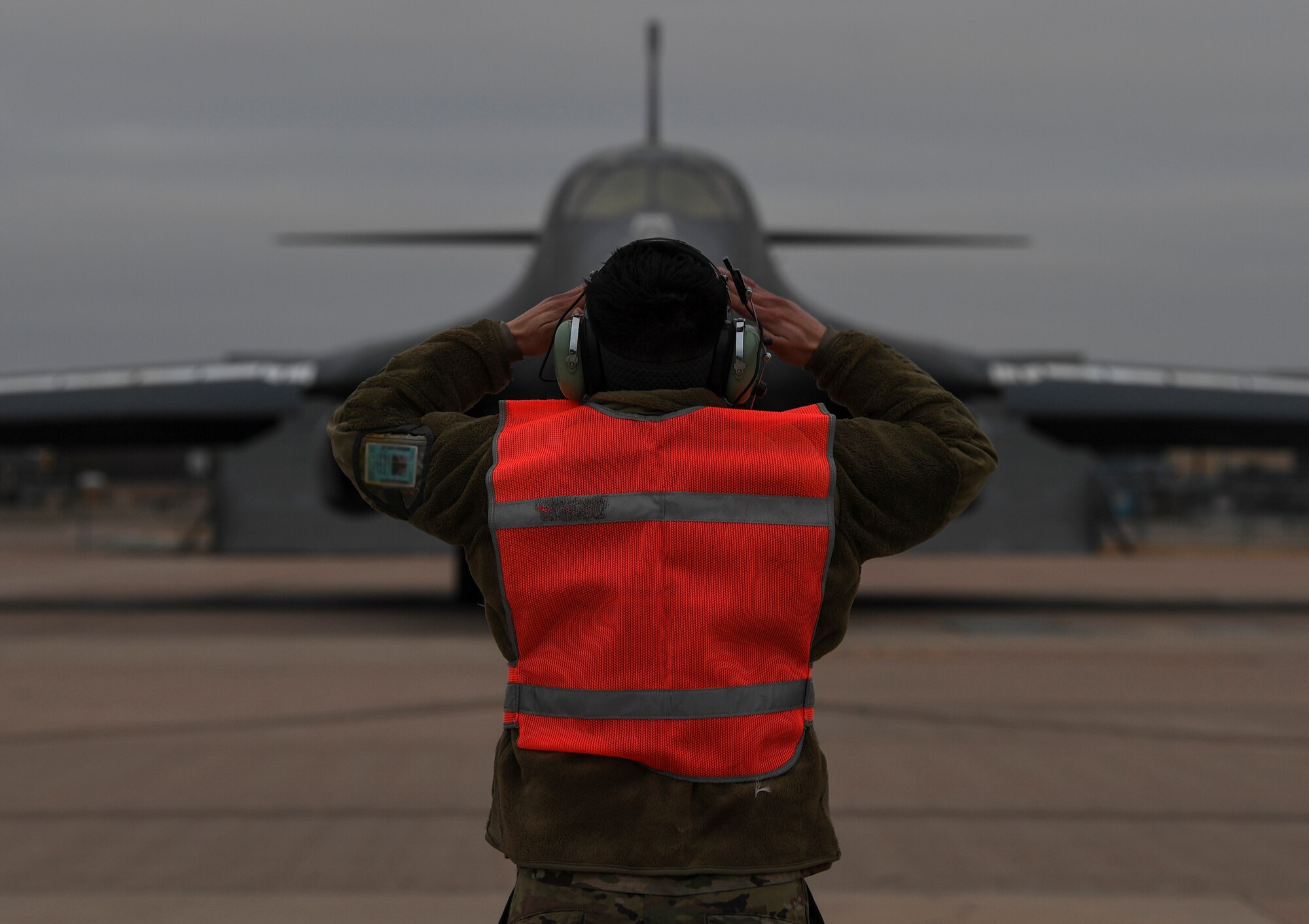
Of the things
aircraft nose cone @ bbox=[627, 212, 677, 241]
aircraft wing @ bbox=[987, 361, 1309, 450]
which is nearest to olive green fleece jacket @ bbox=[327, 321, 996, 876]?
aircraft nose cone @ bbox=[627, 212, 677, 241]

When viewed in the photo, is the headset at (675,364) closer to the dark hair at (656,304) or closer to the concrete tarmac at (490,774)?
the dark hair at (656,304)

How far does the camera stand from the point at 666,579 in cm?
197

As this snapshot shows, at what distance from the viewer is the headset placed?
6.88 ft

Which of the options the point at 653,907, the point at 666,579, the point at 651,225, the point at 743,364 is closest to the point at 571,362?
the point at 743,364

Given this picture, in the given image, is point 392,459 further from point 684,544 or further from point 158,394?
point 158,394

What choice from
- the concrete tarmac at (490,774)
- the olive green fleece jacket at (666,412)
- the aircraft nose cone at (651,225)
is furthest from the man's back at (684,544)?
the aircraft nose cone at (651,225)

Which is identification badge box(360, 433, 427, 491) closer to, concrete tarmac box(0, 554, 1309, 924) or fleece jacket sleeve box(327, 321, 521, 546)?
fleece jacket sleeve box(327, 321, 521, 546)

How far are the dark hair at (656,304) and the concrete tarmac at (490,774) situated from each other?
2.51 metres

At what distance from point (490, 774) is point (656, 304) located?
4301mm

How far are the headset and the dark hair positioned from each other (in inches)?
0.6

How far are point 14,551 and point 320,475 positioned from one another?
17.6m

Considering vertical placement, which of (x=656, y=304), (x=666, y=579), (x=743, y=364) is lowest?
(x=666, y=579)

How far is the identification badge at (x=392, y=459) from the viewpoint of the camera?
2.14 meters

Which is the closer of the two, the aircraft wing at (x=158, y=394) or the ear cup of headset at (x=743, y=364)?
the ear cup of headset at (x=743, y=364)
